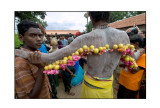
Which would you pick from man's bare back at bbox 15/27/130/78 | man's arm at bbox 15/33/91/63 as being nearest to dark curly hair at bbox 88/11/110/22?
man's bare back at bbox 15/27/130/78

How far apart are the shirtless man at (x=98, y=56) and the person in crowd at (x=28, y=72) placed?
0.39 ft

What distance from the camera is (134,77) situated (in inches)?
70.6

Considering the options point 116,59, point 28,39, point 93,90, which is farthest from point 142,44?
point 28,39

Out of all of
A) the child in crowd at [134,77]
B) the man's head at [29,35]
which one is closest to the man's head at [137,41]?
A: the child in crowd at [134,77]

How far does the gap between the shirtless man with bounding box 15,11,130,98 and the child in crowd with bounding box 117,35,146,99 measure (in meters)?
0.88

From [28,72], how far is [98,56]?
854 mm

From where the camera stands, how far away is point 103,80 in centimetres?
115

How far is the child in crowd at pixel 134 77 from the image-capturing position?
173 cm

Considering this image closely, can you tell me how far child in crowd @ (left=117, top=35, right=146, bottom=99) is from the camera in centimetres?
173

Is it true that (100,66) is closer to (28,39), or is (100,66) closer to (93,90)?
(93,90)

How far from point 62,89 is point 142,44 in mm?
2837

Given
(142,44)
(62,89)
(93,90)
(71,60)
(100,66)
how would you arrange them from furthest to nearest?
(62,89) → (142,44) → (93,90) → (100,66) → (71,60)

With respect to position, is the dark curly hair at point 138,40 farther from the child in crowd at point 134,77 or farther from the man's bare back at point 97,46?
the man's bare back at point 97,46

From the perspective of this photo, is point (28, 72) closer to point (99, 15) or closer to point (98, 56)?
point (98, 56)
